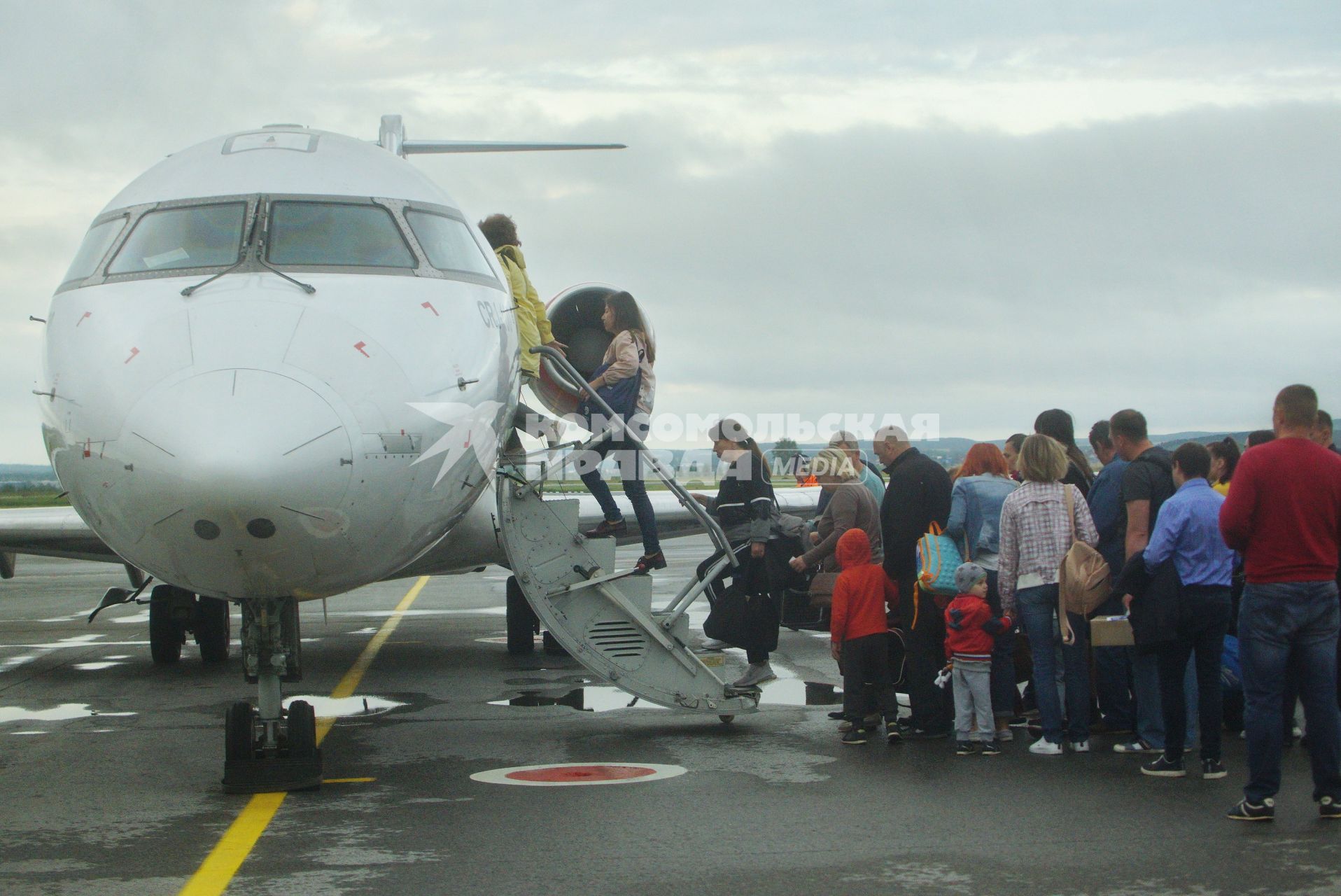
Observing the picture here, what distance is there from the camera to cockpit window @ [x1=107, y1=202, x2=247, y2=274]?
791 centimetres

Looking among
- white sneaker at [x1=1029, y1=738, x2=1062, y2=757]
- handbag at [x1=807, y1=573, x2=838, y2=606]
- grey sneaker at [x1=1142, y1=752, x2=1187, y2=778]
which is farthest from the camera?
handbag at [x1=807, y1=573, x2=838, y2=606]

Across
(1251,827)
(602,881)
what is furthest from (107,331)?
(1251,827)

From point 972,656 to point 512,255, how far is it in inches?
171

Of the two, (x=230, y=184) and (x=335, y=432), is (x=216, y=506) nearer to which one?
(x=335, y=432)

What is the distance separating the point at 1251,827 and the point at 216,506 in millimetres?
4758

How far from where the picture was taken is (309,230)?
819 centimetres

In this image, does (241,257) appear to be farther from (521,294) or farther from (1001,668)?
(1001,668)

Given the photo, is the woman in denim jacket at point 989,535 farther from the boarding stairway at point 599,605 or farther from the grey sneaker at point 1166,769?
the boarding stairway at point 599,605

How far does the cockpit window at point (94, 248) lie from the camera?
820 cm

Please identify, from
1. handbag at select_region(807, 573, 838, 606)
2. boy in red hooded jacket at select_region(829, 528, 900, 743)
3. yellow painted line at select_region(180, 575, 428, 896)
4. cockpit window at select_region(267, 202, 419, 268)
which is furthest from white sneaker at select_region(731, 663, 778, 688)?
cockpit window at select_region(267, 202, 419, 268)

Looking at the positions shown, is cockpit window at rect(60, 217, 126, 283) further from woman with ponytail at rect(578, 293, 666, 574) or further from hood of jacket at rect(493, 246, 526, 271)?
woman with ponytail at rect(578, 293, 666, 574)

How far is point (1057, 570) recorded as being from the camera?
854cm

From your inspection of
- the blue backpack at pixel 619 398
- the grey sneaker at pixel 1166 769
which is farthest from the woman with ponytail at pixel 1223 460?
the blue backpack at pixel 619 398

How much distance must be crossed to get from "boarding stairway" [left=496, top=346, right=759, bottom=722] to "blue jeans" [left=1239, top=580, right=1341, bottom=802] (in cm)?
364
